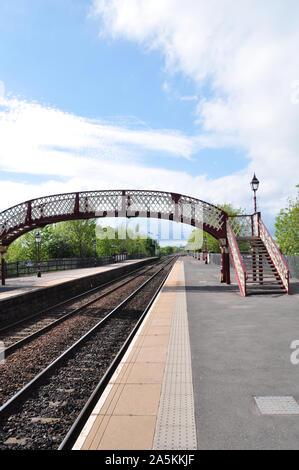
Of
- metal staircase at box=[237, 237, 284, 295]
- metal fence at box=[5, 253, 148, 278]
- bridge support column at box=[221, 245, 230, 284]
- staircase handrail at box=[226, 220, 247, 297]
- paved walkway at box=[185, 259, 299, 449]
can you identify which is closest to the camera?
paved walkway at box=[185, 259, 299, 449]

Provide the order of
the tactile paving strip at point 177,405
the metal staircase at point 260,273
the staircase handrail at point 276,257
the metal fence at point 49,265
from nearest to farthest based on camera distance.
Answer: the tactile paving strip at point 177,405 < the staircase handrail at point 276,257 < the metal staircase at point 260,273 < the metal fence at point 49,265

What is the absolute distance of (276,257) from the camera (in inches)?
649

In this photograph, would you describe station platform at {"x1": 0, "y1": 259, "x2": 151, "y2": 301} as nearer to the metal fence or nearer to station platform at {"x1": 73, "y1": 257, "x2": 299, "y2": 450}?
the metal fence

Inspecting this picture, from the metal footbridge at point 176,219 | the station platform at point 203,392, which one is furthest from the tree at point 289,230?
the station platform at point 203,392

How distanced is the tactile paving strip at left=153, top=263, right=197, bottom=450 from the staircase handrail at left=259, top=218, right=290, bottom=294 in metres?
9.28

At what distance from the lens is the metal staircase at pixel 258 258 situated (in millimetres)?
15445

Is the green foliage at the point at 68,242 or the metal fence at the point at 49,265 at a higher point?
the green foliage at the point at 68,242

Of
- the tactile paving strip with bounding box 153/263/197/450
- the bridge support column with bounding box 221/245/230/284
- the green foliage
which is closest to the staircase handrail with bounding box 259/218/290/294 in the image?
the bridge support column with bounding box 221/245/230/284

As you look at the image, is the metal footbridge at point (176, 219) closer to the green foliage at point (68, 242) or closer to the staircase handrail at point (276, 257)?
the staircase handrail at point (276, 257)

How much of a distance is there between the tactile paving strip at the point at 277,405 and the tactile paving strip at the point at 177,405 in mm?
960

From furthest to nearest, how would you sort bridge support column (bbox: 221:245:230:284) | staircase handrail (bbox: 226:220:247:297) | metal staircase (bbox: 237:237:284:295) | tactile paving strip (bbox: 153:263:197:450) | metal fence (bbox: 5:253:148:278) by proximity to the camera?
1. metal fence (bbox: 5:253:148:278)
2. bridge support column (bbox: 221:245:230:284)
3. metal staircase (bbox: 237:237:284:295)
4. staircase handrail (bbox: 226:220:247:297)
5. tactile paving strip (bbox: 153:263:197:450)

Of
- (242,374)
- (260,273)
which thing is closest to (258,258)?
(260,273)

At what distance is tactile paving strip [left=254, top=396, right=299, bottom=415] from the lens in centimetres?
429
